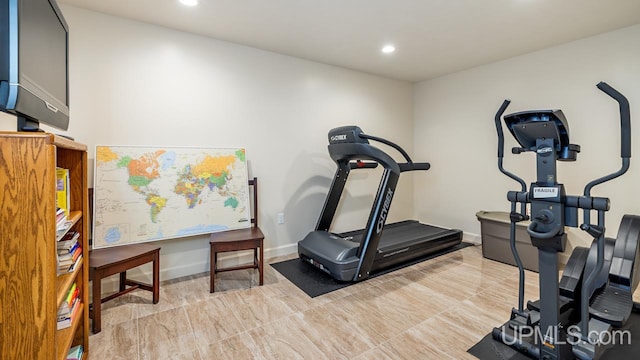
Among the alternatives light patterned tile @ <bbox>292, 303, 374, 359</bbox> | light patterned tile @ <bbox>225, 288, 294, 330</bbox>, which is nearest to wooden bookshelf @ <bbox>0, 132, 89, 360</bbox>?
light patterned tile @ <bbox>225, 288, 294, 330</bbox>

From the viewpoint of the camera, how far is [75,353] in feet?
5.28

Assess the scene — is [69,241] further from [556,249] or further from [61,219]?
[556,249]

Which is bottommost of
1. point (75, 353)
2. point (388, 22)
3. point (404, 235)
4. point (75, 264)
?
point (75, 353)

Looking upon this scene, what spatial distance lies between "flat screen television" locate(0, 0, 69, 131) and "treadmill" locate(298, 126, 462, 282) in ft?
7.29

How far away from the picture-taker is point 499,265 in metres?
3.24

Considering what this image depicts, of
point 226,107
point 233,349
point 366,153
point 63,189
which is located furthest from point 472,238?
point 63,189

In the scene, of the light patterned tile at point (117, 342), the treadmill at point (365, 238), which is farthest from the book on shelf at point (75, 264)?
the treadmill at point (365, 238)

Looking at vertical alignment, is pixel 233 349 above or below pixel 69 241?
below

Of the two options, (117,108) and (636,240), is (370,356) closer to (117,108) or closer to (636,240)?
(636,240)

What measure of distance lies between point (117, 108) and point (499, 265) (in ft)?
13.8

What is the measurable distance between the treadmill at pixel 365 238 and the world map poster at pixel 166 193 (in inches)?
34.6

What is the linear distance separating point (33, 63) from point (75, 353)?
1524 mm

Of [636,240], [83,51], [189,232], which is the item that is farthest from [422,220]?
[83,51]

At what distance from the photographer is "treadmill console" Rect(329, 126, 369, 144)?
9.61ft
